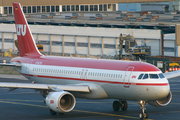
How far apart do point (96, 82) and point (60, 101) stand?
4.22m

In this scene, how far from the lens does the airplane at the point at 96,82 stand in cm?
3125

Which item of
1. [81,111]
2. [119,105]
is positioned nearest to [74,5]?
[81,111]

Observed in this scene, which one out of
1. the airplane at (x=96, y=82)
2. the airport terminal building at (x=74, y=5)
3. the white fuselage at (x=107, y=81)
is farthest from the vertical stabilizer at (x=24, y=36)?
the airport terminal building at (x=74, y=5)

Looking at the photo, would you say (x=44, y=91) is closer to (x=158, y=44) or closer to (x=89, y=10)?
(x=158, y=44)

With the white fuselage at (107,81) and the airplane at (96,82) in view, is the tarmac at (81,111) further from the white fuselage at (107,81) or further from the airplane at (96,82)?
the white fuselage at (107,81)

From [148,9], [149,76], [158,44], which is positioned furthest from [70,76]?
[148,9]

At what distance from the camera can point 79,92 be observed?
3462cm

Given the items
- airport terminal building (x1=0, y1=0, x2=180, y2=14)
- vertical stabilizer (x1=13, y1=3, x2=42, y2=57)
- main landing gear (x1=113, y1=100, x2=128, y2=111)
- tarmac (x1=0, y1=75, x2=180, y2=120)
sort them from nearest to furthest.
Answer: tarmac (x1=0, y1=75, x2=180, y2=120)
main landing gear (x1=113, y1=100, x2=128, y2=111)
vertical stabilizer (x1=13, y1=3, x2=42, y2=57)
airport terminal building (x1=0, y1=0, x2=180, y2=14)

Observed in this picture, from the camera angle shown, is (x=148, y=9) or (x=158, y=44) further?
(x=148, y=9)

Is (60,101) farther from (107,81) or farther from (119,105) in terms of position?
(119,105)

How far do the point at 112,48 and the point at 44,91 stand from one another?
55.2 m

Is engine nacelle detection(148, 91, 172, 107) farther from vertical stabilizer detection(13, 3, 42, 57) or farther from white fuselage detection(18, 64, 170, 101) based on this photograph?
vertical stabilizer detection(13, 3, 42, 57)

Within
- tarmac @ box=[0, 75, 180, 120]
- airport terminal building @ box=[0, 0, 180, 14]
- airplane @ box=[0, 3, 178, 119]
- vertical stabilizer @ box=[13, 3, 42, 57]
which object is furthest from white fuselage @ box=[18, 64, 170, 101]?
airport terminal building @ box=[0, 0, 180, 14]

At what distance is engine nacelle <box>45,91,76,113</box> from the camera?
31250mm
